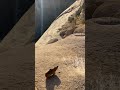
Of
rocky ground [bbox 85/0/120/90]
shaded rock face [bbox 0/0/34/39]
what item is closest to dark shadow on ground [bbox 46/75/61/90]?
rocky ground [bbox 85/0/120/90]

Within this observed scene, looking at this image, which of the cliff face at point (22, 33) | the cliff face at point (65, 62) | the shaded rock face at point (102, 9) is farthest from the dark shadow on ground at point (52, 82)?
the cliff face at point (22, 33)

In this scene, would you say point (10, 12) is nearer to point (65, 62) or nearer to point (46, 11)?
point (46, 11)

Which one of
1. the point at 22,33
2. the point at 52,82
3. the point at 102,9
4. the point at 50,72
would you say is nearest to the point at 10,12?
the point at 22,33

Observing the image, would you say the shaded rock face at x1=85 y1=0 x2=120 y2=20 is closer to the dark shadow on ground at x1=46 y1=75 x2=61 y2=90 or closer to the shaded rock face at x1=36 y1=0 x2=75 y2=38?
the shaded rock face at x1=36 y1=0 x2=75 y2=38

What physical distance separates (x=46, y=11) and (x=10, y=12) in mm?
3930

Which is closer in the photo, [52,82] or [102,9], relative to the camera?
[52,82]

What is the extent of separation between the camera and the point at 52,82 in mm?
8289

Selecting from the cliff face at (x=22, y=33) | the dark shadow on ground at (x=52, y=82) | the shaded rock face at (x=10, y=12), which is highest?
the shaded rock face at (x=10, y=12)

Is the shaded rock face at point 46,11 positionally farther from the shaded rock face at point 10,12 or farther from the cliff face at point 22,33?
the shaded rock face at point 10,12

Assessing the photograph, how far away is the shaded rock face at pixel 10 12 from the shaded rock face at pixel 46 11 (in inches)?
120

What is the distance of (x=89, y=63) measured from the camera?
8.76 meters

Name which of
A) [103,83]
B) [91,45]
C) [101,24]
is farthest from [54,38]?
[103,83]

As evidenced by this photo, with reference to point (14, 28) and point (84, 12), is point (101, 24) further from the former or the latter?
point (14, 28)

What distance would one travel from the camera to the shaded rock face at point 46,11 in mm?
19369
